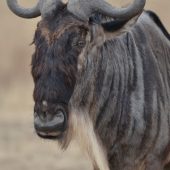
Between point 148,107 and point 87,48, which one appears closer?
point 87,48

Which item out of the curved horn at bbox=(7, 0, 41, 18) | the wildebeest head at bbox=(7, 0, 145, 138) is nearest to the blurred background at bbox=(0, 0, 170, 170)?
the curved horn at bbox=(7, 0, 41, 18)

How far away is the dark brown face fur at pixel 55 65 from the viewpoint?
311 inches

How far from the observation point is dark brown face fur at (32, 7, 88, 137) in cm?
789

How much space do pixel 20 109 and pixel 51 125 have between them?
10719 mm

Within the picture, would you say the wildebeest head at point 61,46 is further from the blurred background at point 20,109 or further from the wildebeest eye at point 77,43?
the blurred background at point 20,109

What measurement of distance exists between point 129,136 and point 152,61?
0.72m

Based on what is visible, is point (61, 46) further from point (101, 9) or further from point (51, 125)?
point (51, 125)

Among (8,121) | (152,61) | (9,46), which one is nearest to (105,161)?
(152,61)

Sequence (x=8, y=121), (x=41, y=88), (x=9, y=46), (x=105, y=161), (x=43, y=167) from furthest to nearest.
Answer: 1. (x=9, y=46)
2. (x=8, y=121)
3. (x=43, y=167)
4. (x=105, y=161)
5. (x=41, y=88)

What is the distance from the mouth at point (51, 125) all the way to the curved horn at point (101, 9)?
32.8 inches

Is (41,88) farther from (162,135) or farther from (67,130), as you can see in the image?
(162,135)

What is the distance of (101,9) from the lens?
8250 millimetres

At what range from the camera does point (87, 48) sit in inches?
321

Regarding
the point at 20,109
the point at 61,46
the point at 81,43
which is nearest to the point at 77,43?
the point at 81,43
